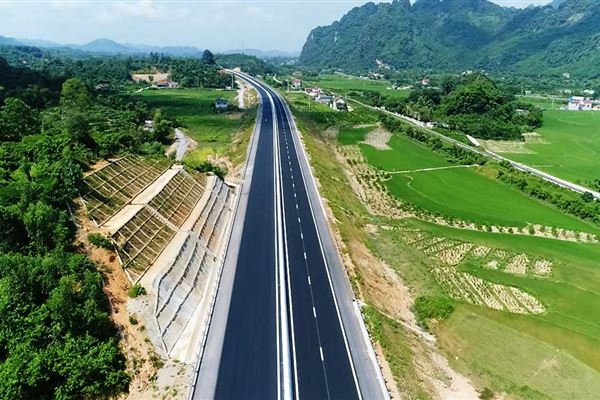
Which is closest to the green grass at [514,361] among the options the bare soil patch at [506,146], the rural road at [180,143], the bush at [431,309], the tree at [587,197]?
the bush at [431,309]

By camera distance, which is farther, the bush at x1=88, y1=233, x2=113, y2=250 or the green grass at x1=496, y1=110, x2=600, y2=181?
the green grass at x1=496, y1=110, x2=600, y2=181

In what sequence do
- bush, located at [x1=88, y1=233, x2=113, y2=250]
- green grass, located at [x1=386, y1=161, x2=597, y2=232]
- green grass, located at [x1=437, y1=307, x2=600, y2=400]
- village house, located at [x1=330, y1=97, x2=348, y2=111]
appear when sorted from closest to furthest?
green grass, located at [x1=437, y1=307, x2=600, y2=400] < bush, located at [x1=88, y1=233, x2=113, y2=250] < green grass, located at [x1=386, y1=161, x2=597, y2=232] < village house, located at [x1=330, y1=97, x2=348, y2=111]

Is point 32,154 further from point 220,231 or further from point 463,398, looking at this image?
point 463,398

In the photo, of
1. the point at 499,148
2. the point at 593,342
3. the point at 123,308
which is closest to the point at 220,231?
the point at 123,308

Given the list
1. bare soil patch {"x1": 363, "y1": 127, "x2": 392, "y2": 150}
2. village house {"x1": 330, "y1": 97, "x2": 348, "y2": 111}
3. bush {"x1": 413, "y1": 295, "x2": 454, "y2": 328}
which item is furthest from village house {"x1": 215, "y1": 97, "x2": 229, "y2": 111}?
bush {"x1": 413, "y1": 295, "x2": 454, "y2": 328}

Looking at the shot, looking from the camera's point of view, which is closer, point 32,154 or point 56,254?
point 56,254

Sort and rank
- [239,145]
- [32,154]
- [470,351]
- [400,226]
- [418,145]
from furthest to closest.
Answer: [418,145]
[239,145]
[400,226]
[32,154]
[470,351]

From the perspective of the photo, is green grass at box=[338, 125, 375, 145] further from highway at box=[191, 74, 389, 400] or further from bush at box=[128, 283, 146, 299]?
bush at box=[128, 283, 146, 299]

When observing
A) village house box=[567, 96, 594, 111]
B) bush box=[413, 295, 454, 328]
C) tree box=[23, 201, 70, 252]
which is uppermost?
village house box=[567, 96, 594, 111]
